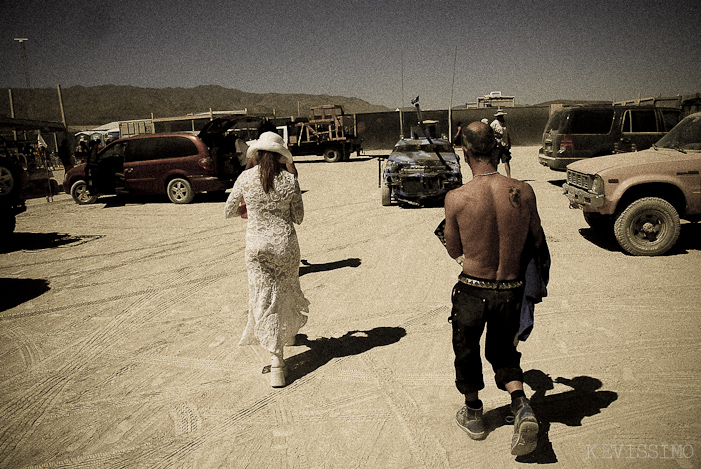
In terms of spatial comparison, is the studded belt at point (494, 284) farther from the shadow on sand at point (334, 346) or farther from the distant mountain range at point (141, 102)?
the distant mountain range at point (141, 102)

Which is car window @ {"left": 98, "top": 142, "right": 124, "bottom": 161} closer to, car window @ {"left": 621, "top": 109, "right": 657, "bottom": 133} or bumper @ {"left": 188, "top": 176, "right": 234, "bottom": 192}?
bumper @ {"left": 188, "top": 176, "right": 234, "bottom": 192}

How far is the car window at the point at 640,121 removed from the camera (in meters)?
11.4

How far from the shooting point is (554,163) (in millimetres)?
11445

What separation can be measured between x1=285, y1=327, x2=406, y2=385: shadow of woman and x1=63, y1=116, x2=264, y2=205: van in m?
7.92

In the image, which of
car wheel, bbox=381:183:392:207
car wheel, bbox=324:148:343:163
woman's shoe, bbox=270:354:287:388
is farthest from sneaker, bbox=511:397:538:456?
car wheel, bbox=324:148:343:163

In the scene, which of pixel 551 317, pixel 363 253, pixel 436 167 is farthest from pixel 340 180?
pixel 551 317

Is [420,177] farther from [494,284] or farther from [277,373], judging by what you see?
[494,284]

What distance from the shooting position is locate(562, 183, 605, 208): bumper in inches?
248

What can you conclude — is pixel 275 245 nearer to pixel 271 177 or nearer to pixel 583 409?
pixel 271 177

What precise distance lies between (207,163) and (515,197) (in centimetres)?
1002

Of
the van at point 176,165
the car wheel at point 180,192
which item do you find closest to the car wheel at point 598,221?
the van at point 176,165

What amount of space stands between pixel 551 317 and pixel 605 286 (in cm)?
122

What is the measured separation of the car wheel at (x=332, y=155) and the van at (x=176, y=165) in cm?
1070

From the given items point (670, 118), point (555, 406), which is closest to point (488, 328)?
point (555, 406)
